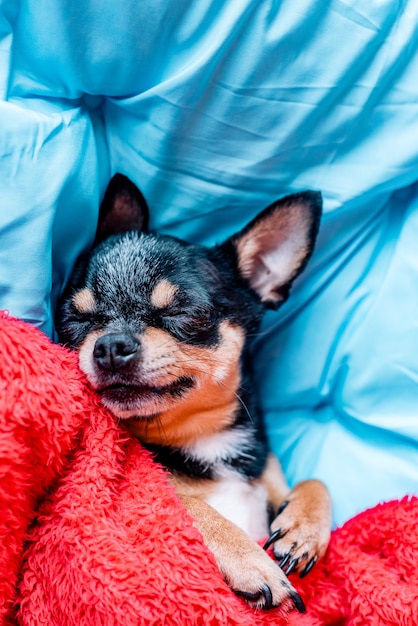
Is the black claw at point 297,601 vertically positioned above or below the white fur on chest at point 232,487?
above

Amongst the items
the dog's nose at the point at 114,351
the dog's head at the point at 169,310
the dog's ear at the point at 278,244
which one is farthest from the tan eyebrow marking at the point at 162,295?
the dog's ear at the point at 278,244

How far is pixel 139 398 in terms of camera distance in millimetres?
1288

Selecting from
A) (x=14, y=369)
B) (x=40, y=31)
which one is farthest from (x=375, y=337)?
(x=40, y=31)

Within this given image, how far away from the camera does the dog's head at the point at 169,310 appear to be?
1.28 metres

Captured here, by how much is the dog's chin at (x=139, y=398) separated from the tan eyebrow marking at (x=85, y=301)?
0.22m

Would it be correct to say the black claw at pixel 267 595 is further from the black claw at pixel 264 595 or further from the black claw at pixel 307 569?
the black claw at pixel 307 569

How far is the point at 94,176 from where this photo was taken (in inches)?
57.1

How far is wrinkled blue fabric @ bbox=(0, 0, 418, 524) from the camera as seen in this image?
1.31 meters

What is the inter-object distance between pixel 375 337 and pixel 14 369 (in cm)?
103

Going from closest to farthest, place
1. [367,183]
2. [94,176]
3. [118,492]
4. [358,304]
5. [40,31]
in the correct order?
[118,492]
[40,31]
[94,176]
[367,183]
[358,304]

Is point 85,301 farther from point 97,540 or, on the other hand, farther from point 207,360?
point 97,540

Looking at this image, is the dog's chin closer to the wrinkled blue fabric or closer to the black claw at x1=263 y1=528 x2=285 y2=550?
the wrinkled blue fabric

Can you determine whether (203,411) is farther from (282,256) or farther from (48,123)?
(48,123)

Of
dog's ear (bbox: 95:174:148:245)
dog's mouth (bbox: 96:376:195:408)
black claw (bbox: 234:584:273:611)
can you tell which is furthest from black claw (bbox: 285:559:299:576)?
dog's ear (bbox: 95:174:148:245)
